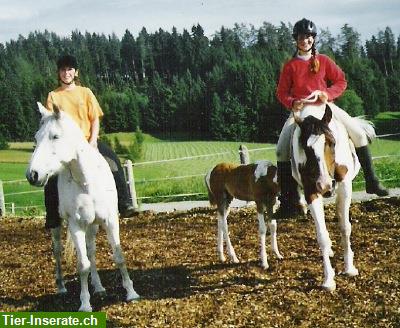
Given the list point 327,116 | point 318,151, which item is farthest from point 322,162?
point 327,116

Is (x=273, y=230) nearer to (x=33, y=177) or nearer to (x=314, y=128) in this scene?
(x=314, y=128)

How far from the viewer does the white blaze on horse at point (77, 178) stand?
5273 millimetres

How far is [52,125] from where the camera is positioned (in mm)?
5375

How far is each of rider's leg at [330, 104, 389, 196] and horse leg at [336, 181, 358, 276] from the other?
24.5 inches

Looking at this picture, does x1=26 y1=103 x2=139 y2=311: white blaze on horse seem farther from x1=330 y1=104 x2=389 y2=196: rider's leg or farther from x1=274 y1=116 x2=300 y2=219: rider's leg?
x1=330 y1=104 x2=389 y2=196: rider's leg

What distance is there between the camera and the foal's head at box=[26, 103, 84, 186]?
5090 mm

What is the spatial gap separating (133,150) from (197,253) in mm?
47719

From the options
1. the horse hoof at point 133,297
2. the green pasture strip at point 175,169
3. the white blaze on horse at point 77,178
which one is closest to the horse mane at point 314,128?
the white blaze on horse at point 77,178

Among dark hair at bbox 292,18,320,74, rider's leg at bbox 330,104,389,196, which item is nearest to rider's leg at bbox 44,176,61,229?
dark hair at bbox 292,18,320,74

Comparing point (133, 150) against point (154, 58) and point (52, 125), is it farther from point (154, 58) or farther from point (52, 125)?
point (154, 58)

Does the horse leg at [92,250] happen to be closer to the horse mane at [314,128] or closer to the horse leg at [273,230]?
the horse leg at [273,230]

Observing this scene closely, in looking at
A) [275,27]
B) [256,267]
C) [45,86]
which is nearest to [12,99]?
[45,86]

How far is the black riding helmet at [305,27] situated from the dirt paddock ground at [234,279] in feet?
9.61

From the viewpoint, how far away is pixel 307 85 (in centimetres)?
608
